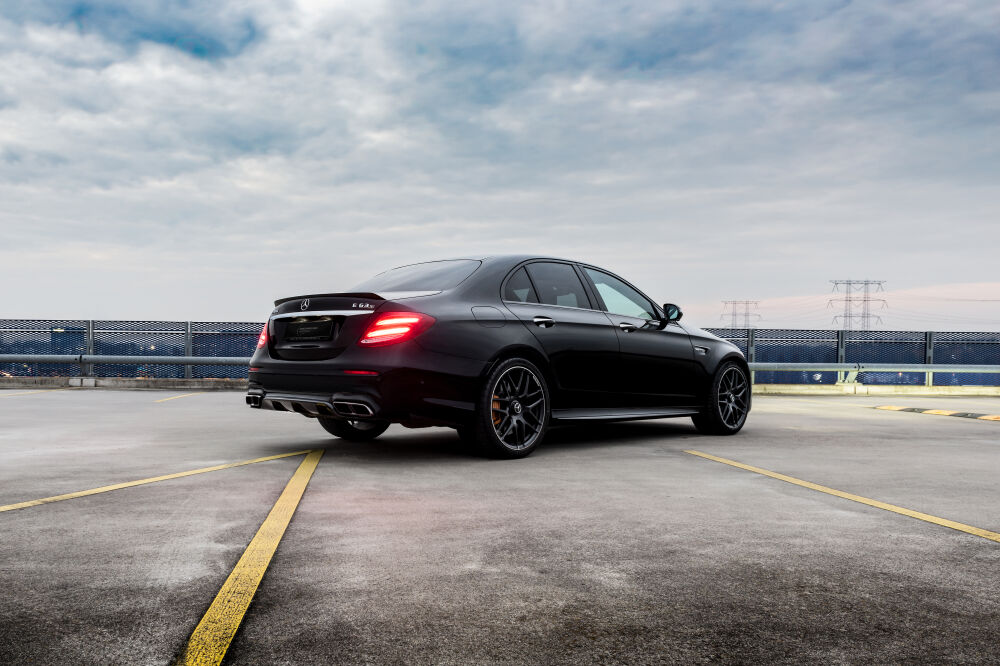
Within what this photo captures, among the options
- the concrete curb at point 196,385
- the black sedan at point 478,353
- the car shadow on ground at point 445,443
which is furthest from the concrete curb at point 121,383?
the black sedan at point 478,353

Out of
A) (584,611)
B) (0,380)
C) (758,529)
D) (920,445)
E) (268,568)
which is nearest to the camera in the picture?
(584,611)

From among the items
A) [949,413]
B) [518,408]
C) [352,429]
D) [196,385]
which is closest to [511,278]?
[518,408]

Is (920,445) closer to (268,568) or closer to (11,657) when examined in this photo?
(268,568)

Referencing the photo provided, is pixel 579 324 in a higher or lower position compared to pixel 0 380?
higher

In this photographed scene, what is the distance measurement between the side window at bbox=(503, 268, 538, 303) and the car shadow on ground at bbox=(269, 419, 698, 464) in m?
1.31

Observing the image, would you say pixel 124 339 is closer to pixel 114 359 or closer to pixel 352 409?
pixel 114 359

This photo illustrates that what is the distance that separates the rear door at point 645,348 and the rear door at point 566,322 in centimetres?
22

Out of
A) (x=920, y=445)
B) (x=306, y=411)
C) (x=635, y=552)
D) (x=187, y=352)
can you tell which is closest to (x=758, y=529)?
(x=635, y=552)

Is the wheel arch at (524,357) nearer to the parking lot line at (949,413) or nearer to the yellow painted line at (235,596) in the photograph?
the yellow painted line at (235,596)

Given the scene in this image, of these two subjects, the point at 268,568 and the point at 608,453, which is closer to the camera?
the point at 268,568

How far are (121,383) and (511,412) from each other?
15.7m

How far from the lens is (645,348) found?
8.48 metres

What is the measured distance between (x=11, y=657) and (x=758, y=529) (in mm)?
3214

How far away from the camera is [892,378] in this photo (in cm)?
2305
